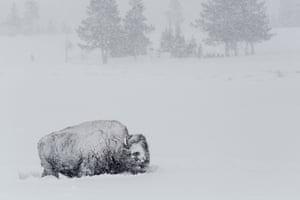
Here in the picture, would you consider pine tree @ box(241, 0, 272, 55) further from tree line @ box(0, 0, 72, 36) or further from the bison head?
tree line @ box(0, 0, 72, 36)

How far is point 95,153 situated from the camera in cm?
878

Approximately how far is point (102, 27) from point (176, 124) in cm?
3153

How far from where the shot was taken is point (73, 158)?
349 inches

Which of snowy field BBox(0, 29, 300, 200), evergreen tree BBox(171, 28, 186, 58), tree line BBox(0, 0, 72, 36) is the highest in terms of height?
tree line BBox(0, 0, 72, 36)

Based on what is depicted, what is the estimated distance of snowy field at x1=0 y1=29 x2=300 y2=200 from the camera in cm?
749

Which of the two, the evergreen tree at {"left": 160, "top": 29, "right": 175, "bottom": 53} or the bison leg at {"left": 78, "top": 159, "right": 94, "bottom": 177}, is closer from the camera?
the bison leg at {"left": 78, "top": 159, "right": 94, "bottom": 177}

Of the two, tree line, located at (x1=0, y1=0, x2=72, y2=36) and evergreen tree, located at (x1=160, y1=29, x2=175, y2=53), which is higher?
tree line, located at (x1=0, y1=0, x2=72, y2=36)

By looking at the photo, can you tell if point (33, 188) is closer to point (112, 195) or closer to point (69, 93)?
point (112, 195)

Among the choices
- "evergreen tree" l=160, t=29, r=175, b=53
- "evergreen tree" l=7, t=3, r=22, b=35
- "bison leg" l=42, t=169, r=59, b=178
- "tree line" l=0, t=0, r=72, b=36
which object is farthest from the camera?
"tree line" l=0, t=0, r=72, b=36

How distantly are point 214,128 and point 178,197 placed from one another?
30.4 ft

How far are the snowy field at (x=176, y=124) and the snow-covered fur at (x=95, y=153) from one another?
40cm

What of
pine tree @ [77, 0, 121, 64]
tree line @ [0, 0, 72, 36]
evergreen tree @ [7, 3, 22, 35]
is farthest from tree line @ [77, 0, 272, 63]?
evergreen tree @ [7, 3, 22, 35]

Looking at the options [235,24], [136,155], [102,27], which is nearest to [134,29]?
[102,27]

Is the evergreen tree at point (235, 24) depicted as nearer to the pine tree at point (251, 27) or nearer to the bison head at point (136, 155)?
the pine tree at point (251, 27)
